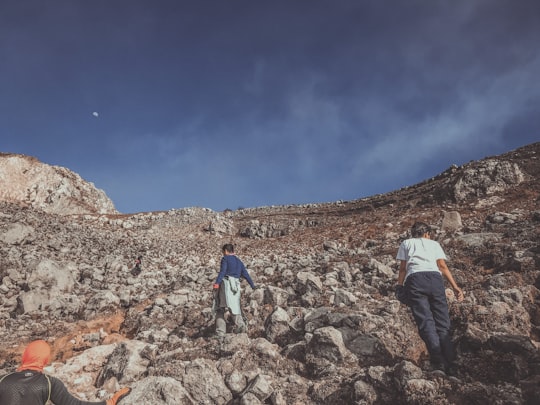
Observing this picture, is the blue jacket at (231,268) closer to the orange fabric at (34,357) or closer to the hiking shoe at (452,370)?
the orange fabric at (34,357)

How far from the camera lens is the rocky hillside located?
450 centimetres

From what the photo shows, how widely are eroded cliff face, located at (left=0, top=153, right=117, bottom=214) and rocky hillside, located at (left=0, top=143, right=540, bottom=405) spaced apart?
12.2m

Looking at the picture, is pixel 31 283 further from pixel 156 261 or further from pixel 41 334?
pixel 156 261

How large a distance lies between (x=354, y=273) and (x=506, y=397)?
6278mm

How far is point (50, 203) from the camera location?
29.4m

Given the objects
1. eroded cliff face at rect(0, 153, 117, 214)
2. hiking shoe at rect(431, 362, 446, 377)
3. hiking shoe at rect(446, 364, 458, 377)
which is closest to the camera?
hiking shoe at rect(431, 362, 446, 377)

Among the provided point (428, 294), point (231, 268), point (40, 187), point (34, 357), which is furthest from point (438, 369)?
point (40, 187)

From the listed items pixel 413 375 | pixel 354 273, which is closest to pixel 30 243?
pixel 354 273

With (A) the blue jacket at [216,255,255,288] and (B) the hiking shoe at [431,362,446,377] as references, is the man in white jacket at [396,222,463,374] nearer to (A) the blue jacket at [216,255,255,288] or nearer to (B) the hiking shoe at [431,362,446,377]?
(B) the hiking shoe at [431,362,446,377]

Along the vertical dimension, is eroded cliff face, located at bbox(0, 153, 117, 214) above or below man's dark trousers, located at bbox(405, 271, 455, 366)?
above

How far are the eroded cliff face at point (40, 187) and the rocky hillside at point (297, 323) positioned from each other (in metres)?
12.2

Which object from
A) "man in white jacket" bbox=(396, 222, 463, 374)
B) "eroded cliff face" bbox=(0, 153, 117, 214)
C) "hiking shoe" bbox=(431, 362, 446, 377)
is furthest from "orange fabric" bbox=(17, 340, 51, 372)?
"eroded cliff face" bbox=(0, 153, 117, 214)

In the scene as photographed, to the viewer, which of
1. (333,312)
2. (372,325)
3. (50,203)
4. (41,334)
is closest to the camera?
(372,325)

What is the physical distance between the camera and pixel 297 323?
6660 mm
